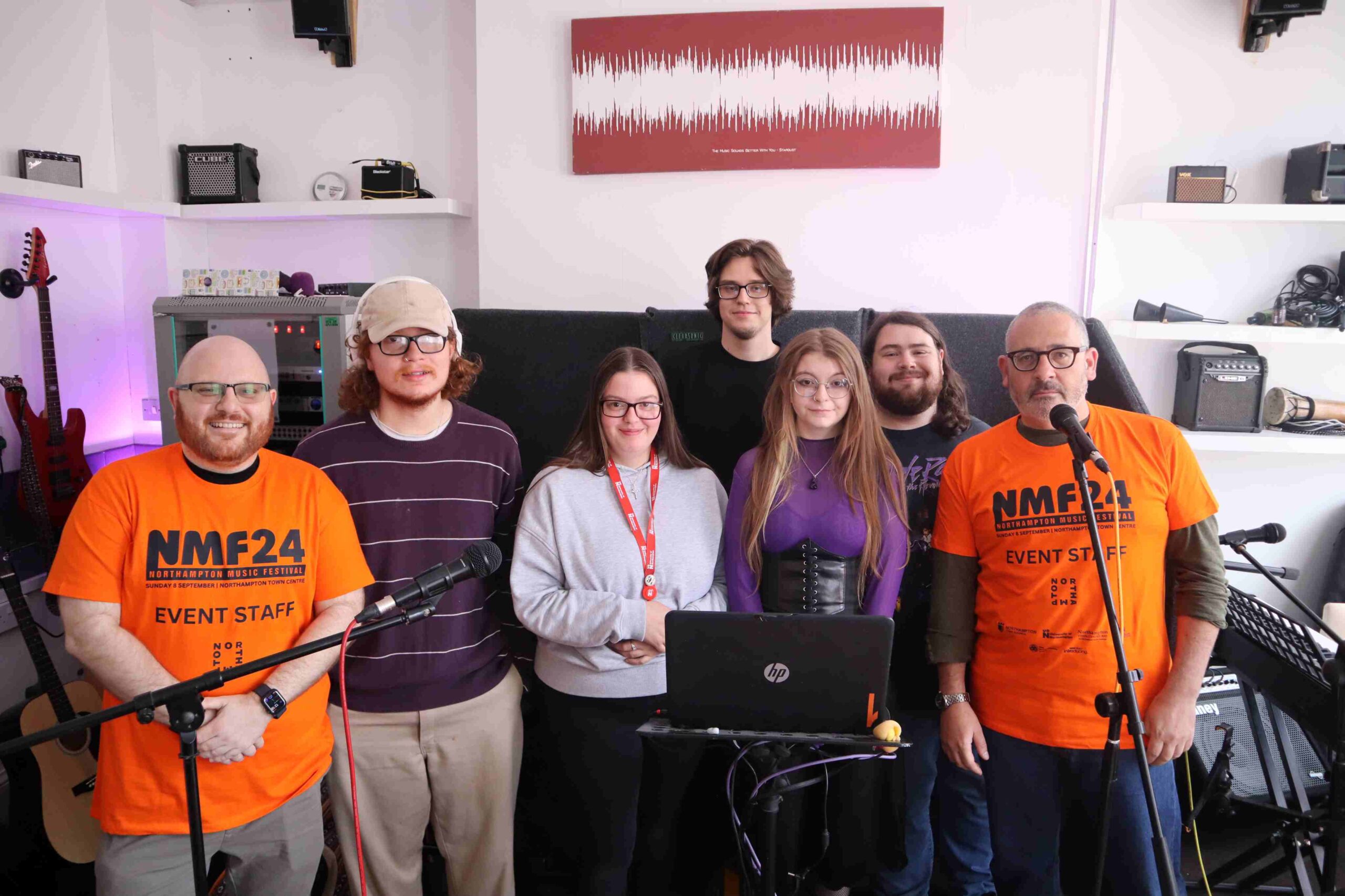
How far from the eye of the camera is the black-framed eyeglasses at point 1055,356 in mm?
1698

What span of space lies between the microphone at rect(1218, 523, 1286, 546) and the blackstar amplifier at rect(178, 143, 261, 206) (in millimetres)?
4011

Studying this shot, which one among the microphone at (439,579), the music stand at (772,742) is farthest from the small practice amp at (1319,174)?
the microphone at (439,579)

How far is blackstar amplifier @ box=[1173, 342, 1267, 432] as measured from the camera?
10.4ft

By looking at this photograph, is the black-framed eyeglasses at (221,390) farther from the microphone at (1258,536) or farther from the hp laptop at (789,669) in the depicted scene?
the microphone at (1258,536)

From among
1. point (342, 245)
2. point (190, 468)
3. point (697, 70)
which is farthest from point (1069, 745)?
point (342, 245)

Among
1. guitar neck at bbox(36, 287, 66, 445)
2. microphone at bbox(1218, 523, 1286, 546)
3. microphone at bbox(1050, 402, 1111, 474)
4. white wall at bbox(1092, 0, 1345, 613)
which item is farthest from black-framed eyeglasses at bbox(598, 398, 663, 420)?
guitar neck at bbox(36, 287, 66, 445)

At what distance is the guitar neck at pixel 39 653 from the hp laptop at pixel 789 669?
2.23 m

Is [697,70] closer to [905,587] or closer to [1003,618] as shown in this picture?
[905,587]

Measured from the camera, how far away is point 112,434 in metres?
3.78

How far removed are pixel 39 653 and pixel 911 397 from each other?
2.76m

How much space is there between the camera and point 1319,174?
10.0ft

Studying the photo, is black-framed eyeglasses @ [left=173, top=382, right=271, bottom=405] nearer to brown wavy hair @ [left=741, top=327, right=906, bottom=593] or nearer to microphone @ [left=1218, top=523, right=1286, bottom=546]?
brown wavy hair @ [left=741, top=327, right=906, bottom=593]

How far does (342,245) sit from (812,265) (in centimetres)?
226

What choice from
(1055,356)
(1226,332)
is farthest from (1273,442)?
(1055,356)
